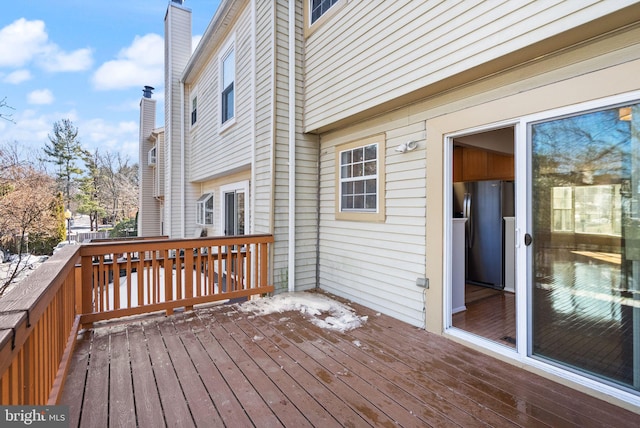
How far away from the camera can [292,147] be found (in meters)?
4.71

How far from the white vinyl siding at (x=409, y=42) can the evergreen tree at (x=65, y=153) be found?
2738 centimetres

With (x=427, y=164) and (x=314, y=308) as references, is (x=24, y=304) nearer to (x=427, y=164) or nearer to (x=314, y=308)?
(x=314, y=308)

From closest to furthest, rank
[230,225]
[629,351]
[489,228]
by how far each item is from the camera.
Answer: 1. [629,351]
2. [489,228]
3. [230,225]

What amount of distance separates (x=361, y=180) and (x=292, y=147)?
4.05ft

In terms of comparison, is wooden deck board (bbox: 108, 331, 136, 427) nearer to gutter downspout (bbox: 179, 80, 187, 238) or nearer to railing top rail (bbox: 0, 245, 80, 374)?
railing top rail (bbox: 0, 245, 80, 374)

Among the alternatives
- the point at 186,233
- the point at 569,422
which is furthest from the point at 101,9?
the point at 569,422

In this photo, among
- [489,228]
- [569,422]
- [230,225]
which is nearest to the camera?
[569,422]

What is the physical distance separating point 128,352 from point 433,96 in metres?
3.90

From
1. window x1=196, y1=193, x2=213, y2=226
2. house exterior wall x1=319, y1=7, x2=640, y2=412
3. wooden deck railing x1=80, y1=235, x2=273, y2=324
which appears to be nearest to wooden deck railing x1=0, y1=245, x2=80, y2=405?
wooden deck railing x1=80, y1=235, x2=273, y2=324

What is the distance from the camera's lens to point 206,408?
205 cm

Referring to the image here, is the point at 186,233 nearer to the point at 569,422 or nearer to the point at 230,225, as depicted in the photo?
the point at 230,225

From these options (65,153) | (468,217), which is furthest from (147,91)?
(468,217)

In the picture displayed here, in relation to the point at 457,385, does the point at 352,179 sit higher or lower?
higher

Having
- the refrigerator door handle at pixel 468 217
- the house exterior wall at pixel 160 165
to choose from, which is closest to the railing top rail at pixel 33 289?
the refrigerator door handle at pixel 468 217
